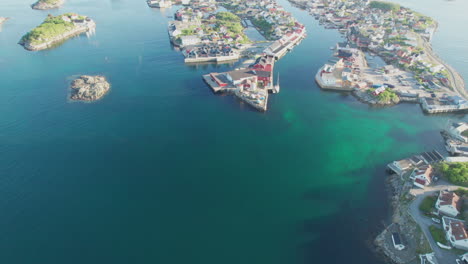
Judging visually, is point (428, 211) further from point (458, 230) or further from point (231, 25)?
point (231, 25)

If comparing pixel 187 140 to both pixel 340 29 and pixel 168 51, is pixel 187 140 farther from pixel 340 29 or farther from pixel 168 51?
pixel 340 29

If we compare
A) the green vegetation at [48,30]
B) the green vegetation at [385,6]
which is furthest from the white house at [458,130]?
the green vegetation at [48,30]

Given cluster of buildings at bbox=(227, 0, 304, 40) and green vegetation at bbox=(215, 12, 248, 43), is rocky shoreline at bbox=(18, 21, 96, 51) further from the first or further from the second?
cluster of buildings at bbox=(227, 0, 304, 40)

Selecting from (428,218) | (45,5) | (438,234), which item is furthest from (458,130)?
(45,5)

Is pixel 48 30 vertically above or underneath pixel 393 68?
underneath

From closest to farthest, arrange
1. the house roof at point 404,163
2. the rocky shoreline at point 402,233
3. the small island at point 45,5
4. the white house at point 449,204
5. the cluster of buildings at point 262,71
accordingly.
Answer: the rocky shoreline at point 402,233
the white house at point 449,204
the house roof at point 404,163
the cluster of buildings at point 262,71
the small island at point 45,5

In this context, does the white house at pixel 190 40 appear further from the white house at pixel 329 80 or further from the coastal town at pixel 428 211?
the coastal town at pixel 428 211
